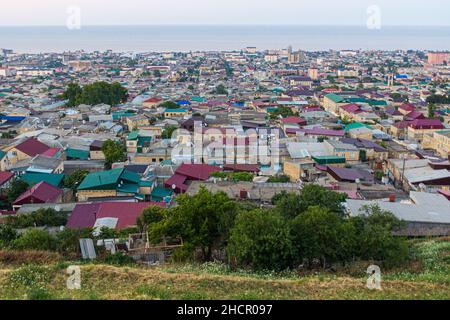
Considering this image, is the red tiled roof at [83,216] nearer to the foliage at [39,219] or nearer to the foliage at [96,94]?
the foliage at [39,219]

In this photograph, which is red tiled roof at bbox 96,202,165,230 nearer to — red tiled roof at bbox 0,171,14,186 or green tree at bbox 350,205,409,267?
red tiled roof at bbox 0,171,14,186

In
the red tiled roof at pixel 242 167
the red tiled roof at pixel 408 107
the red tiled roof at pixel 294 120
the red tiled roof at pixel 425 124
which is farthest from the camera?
the red tiled roof at pixel 408 107

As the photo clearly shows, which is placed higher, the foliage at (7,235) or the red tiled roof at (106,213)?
the foliage at (7,235)

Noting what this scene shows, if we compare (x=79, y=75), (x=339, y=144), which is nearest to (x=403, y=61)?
(x=79, y=75)

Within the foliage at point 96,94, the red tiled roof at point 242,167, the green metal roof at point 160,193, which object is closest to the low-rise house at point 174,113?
the foliage at point 96,94

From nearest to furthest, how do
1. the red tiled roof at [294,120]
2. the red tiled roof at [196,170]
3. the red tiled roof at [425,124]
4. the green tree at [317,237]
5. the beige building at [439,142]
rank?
the green tree at [317,237] < the red tiled roof at [196,170] < the beige building at [439,142] < the red tiled roof at [425,124] < the red tiled roof at [294,120]

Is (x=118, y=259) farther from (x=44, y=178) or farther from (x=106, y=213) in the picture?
(x=44, y=178)

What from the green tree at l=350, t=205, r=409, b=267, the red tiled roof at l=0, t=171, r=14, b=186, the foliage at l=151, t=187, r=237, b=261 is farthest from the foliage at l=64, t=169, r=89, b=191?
the green tree at l=350, t=205, r=409, b=267
